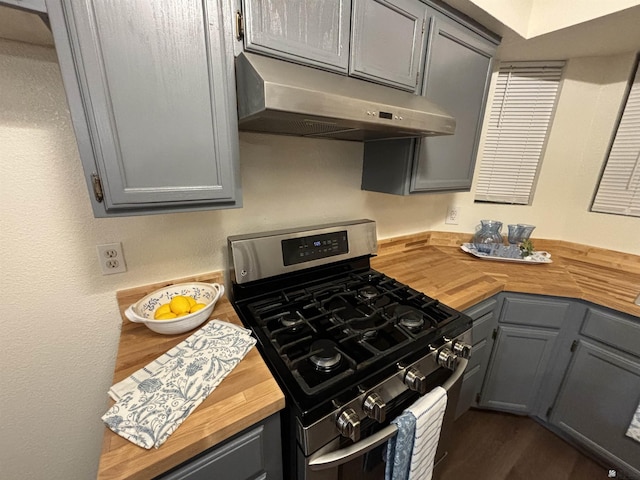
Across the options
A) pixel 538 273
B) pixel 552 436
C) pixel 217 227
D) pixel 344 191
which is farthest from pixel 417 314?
pixel 552 436

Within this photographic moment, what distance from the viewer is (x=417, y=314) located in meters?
1.02

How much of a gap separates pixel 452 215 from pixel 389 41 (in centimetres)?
131

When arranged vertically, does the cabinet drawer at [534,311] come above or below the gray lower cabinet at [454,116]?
below

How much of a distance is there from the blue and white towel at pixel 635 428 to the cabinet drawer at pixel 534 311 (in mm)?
437

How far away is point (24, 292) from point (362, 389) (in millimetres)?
1085

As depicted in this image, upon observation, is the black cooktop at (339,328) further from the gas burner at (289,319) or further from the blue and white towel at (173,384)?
the blue and white towel at (173,384)

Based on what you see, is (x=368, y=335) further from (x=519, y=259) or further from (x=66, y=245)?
(x=519, y=259)

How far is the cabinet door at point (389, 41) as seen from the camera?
0.93 metres

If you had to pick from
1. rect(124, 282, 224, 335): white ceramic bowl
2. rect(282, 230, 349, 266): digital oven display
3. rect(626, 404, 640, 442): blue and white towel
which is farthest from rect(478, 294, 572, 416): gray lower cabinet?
rect(124, 282, 224, 335): white ceramic bowl

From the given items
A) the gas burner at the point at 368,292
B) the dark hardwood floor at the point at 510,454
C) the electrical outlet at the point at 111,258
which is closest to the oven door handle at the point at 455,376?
the gas burner at the point at 368,292

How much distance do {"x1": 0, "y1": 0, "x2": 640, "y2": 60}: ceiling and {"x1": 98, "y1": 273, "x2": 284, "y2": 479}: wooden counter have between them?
91 cm

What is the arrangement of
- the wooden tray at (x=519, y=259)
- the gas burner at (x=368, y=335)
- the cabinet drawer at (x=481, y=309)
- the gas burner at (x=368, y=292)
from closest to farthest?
the gas burner at (x=368, y=335), the gas burner at (x=368, y=292), the cabinet drawer at (x=481, y=309), the wooden tray at (x=519, y=259)

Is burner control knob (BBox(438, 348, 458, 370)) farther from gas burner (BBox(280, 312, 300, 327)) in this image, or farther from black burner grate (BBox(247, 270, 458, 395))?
gas burner (BBox(280, 312, 300, 327))

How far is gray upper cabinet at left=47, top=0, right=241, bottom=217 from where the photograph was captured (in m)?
0.60
